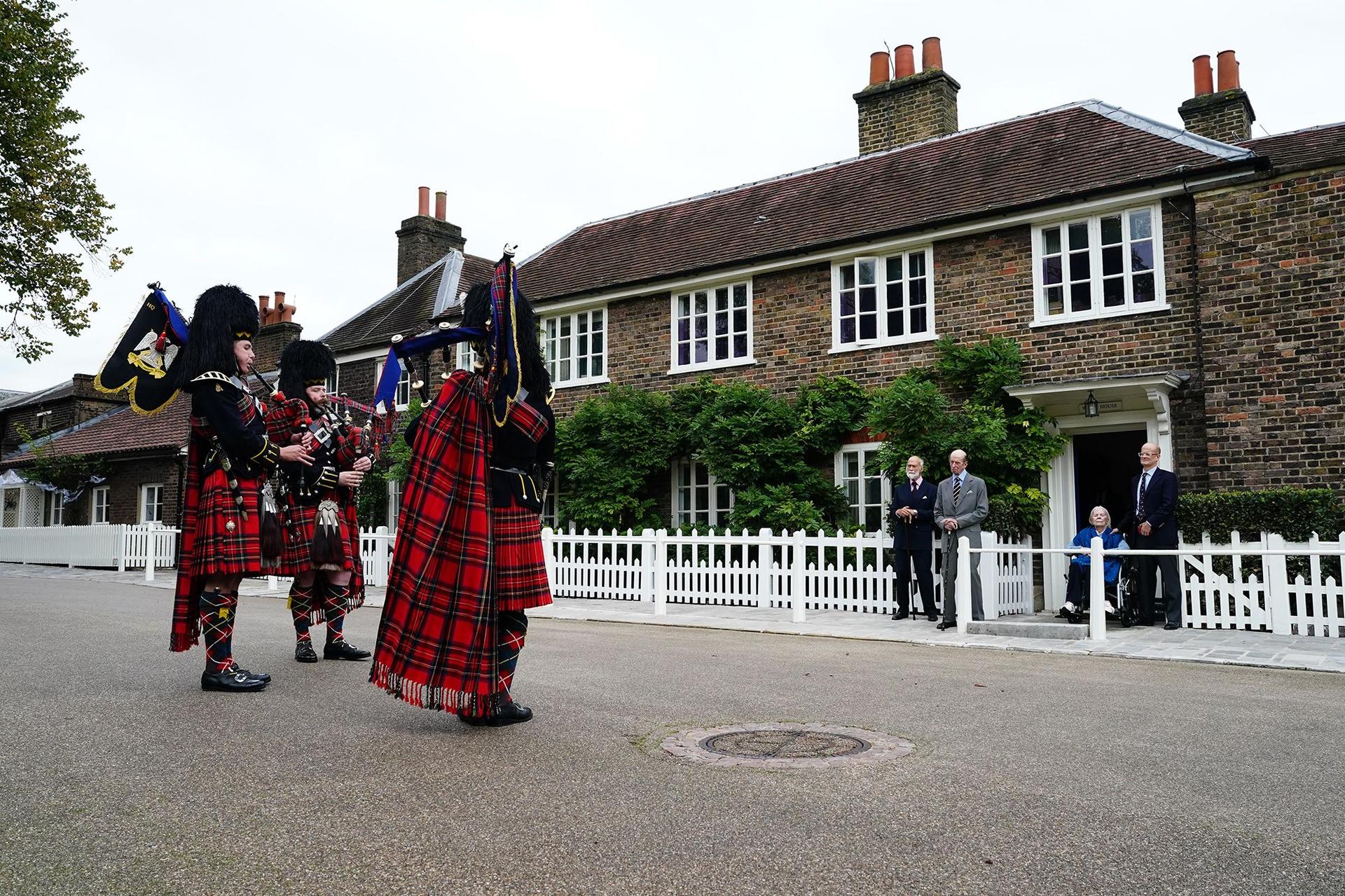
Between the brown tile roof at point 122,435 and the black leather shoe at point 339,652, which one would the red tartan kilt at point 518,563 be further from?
the brown tile roof at point 122,435

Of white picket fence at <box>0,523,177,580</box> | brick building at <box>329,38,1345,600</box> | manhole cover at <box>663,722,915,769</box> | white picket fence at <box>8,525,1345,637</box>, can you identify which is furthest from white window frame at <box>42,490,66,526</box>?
manhole cover at <box>663,722,915,769</box>

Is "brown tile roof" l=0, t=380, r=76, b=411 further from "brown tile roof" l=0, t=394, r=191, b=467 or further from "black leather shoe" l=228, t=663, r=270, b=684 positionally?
"black leather shoe" l=228, t=663, r=270, b=684

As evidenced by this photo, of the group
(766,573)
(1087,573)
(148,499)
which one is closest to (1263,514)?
(1087,573)

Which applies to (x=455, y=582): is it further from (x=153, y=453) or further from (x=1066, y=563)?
(x=153, y=453)

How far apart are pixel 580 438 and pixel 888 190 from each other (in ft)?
21.6

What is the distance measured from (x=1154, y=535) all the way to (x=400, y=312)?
18.7m

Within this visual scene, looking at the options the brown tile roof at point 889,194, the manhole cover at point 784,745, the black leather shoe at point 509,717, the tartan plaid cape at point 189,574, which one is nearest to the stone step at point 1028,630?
the manhole cover at point 784,745

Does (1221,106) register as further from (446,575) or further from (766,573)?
(446,575)

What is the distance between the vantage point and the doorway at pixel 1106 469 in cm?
1454

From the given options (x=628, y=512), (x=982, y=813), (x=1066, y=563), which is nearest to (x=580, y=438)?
(x=628, y=512)

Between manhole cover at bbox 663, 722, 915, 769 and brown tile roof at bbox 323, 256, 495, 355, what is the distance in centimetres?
1906

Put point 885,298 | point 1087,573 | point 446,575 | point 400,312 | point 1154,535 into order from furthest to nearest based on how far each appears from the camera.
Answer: point 400,312, point 885,298, point 1087,573, point 1154,535, point 446,575

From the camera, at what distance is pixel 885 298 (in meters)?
15.8

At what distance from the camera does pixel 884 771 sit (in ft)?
13.2
